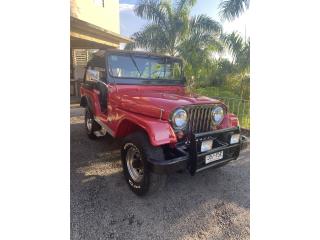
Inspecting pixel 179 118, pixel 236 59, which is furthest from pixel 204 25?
pixel 179 118

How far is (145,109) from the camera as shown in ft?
6.21

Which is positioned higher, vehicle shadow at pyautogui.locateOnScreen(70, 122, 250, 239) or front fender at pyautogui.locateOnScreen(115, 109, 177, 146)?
front fender at pyautogui.locateOnScreen(115, 109, 177, 146)

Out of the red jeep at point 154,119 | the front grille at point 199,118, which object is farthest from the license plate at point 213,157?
the front grille at point 199,118

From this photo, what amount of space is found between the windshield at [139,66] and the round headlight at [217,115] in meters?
0.88

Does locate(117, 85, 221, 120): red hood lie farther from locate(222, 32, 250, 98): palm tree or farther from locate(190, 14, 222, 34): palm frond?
locate(190, 14, 222, 34): palm frond

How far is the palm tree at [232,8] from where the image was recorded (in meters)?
1.75

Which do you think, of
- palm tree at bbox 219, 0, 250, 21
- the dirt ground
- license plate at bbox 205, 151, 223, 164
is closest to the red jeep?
license plate at bbox 205, 151, 223, 164

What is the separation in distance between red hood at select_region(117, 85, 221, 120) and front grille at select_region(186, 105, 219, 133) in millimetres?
54

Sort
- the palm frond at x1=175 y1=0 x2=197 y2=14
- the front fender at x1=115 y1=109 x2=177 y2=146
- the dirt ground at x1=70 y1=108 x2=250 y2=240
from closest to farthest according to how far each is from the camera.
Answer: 1. the dirt ground at x1=70 y1=108 x2=250 y2=240
2. the front fender at x1=115 y1=109 x2=177 y2=146
3. the palm frond at x1=175 y1=0 x2=197 y2=14

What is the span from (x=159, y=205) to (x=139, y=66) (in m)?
1.49

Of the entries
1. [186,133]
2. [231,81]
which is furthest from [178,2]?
[186,133]

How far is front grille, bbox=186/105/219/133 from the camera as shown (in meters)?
1.88

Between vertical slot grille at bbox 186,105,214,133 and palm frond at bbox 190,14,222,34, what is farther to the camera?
palm frond at bbox 190,14,222,34
